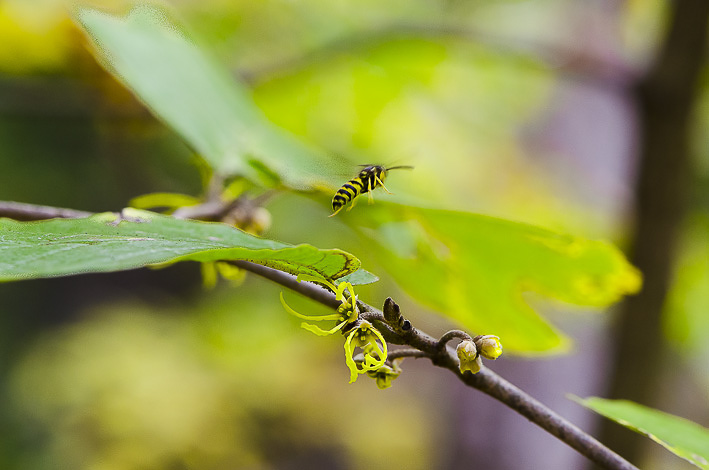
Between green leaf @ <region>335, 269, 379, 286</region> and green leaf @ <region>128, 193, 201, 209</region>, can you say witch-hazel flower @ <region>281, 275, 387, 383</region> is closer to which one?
green leaf @ <region>335, 269, 379, 286</region>

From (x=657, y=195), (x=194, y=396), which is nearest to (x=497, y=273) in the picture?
(x=657, y=195)

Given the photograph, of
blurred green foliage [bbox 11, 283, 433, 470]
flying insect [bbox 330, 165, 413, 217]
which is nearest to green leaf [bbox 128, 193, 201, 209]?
flying insect [bbox 330, 165, 413, 217]

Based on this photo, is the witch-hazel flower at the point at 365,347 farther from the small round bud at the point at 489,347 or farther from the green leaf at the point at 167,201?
the green leaf at the point at 167,201

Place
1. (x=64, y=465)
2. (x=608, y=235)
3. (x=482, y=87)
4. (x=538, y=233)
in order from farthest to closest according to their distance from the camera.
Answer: (x=64, y=465)
(x=482, y=87)
(x=608, y=235)
(x=538, y=233)

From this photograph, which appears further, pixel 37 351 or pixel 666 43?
pixel 37 351

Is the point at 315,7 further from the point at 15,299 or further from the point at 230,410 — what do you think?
the point at 15,299

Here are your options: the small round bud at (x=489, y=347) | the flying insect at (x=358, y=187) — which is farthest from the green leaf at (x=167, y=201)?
the small round bud at (x=489, y=347)

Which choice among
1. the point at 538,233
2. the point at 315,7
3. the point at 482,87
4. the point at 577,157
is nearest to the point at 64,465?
the point at 315,7
